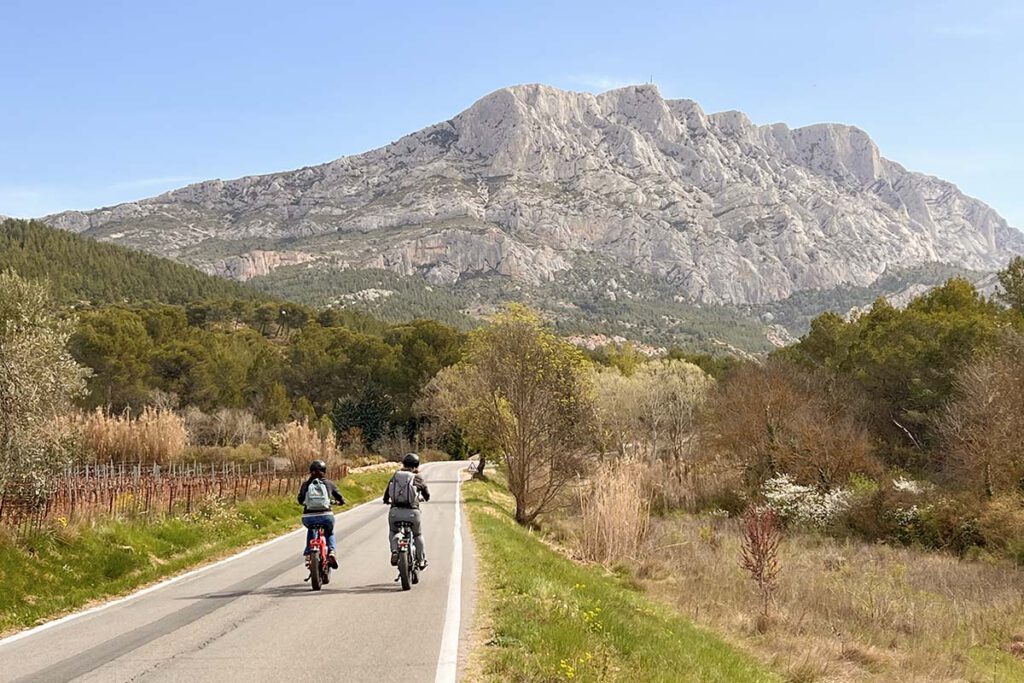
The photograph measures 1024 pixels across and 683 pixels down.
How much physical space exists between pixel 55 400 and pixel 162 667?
12.5 m

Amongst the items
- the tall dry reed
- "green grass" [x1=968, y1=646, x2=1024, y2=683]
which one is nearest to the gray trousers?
the tall dry reed

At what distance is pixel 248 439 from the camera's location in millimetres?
59656

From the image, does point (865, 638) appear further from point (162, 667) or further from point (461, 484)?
point (461, 484)

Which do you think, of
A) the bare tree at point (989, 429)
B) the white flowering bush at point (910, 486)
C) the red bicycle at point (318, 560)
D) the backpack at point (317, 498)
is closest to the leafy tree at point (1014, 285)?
the bare tree at point (989, 429)

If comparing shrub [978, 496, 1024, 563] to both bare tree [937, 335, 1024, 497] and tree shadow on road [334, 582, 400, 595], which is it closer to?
bare tree [937, 335, 1024, 497]

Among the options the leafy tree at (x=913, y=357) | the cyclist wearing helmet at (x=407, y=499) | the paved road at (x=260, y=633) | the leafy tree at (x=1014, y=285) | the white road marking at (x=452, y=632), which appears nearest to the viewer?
the white road marking at (x=452, y=632)

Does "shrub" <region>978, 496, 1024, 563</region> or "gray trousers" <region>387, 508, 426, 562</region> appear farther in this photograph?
"shrub" <region>978, 496, 1024, 563</region>

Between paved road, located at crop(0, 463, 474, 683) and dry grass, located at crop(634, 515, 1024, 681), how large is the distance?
5403 mm

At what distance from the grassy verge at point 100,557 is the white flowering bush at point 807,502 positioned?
2397 centimetres

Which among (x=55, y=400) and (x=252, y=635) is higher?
(x=55, y=400)

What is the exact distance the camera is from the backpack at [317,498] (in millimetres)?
12438

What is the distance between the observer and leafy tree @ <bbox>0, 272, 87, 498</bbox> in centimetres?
1489

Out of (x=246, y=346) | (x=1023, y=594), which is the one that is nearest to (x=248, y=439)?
(x=246, y=346)

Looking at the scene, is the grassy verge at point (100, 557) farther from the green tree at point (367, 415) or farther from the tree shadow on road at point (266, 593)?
the green tree at point (367, 415)
